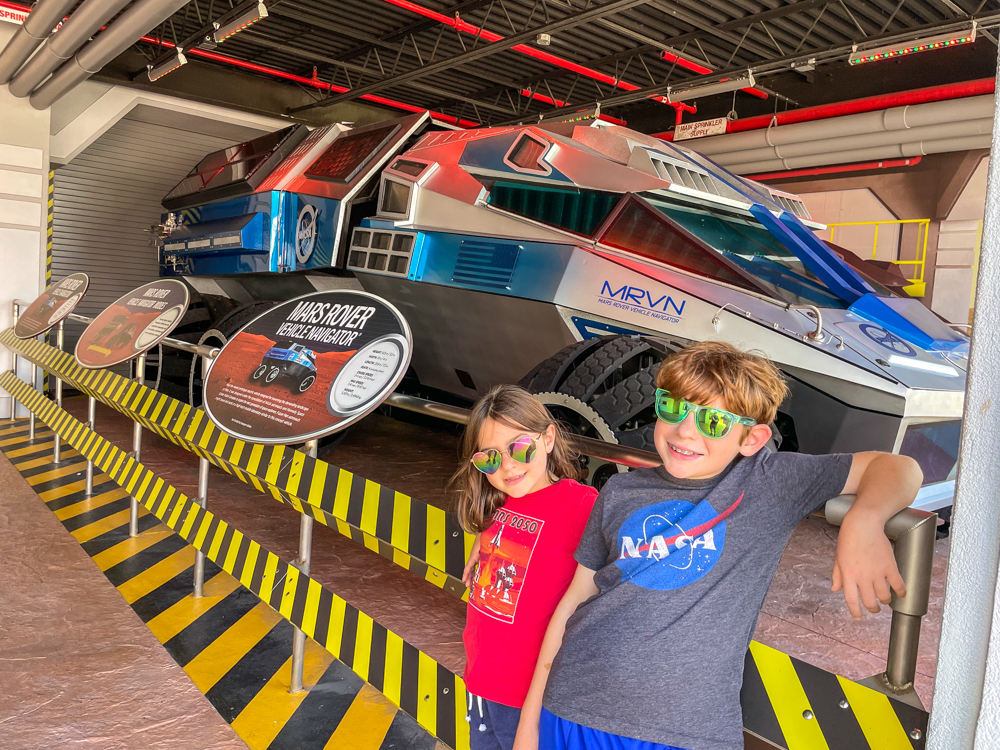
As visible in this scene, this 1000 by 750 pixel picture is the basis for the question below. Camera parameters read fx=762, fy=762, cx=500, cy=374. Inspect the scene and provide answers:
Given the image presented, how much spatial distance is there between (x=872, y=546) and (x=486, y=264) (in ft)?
12.0

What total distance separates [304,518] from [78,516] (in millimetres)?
2735

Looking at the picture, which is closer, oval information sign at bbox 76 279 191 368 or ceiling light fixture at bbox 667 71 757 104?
oval information sign at bbox 76 279 191 368

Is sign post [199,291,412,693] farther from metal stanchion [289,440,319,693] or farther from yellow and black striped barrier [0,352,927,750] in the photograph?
yellow and black striped barrier [0,352,927,750]

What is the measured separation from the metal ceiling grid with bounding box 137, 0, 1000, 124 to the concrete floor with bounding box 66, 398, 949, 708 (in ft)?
17.5

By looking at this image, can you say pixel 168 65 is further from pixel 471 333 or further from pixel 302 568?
pixel 302 568

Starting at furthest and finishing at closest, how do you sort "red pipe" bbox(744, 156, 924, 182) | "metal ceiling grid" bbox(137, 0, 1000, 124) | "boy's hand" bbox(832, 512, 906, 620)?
1. "red pipe" bbox(744, 156, 924, 182)
2. "metal ceiling grid" bbox(137, 0, 1000, 124)
3. "boy's hand" bbox(832, 512, 906, 620)

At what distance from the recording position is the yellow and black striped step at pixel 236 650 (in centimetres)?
249

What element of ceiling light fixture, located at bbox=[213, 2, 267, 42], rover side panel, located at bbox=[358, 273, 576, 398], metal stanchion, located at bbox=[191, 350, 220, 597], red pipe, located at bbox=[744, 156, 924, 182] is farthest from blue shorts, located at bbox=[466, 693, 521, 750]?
red pipe, located at bbox=[744, 156, 924, 182]

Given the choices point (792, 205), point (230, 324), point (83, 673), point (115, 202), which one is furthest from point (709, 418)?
point (115, 202)

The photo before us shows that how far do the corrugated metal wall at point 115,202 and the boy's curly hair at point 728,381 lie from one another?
10.3 meters

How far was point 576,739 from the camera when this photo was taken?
1373 mm

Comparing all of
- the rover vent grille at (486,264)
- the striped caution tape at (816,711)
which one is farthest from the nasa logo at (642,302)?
the striped caution tape at (816,711)

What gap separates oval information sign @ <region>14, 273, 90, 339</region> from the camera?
5.28 metres

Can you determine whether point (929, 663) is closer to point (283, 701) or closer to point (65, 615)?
point (283, 701)
